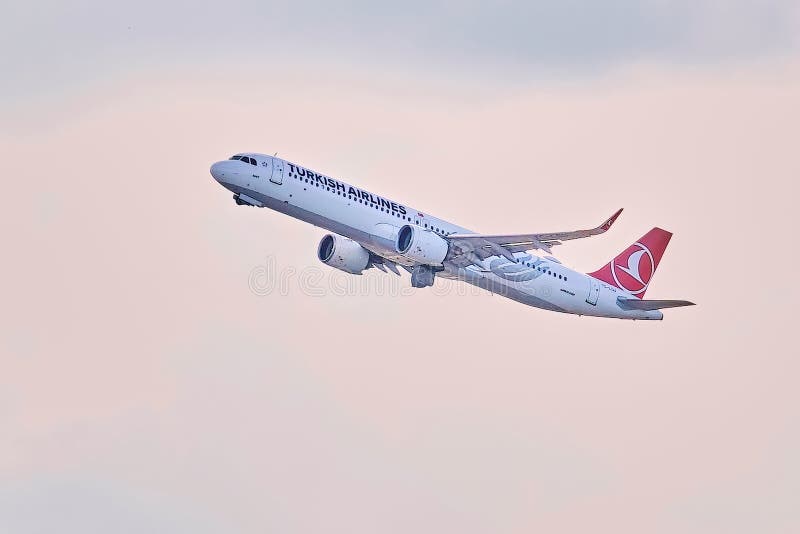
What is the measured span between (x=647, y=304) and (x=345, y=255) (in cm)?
1890

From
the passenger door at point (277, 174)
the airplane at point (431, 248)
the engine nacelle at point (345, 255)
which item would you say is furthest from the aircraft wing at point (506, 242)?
the passenger door at point (277, 174)

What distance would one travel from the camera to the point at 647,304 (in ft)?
314

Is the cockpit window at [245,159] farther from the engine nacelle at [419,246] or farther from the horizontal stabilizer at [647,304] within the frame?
the horizontal stabilizer at [647,304]

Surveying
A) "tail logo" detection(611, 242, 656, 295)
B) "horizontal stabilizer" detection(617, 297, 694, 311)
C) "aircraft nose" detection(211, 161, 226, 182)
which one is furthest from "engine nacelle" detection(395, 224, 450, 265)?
"tail logo" detection(611, 242, 656, 295)

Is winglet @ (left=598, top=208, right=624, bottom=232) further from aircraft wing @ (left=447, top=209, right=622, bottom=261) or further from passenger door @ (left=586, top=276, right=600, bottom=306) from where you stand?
passenger door @ (left=586, top=276, right=600, bottom=306)

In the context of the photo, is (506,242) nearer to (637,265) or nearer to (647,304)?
(647,304)

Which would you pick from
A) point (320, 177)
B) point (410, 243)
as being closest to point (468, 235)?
point (410, 243)

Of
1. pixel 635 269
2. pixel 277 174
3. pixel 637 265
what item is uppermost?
pixel 637 265

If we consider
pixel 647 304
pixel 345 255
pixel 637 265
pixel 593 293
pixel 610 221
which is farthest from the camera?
pixel 637 265

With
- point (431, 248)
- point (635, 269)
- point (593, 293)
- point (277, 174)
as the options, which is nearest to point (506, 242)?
point (431, 248)

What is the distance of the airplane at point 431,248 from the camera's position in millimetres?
84875

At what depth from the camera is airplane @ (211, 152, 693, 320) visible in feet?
278

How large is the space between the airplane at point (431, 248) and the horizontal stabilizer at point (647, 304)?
63 mm

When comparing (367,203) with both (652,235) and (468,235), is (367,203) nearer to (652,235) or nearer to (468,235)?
(468,235)
